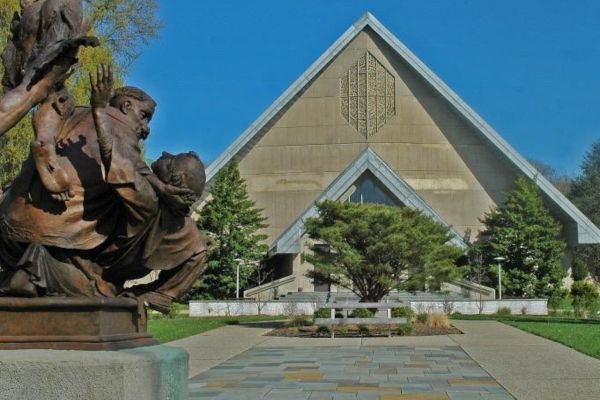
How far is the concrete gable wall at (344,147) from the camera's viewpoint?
45.5 meters

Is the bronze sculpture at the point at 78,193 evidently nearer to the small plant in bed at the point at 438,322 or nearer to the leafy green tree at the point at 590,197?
the small plant in bed at the point at 438,322

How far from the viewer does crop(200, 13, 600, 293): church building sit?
1774 inches

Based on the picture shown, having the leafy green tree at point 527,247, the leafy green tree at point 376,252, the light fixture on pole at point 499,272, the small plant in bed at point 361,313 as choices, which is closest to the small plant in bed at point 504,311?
the light fixture on pole at point 499,272

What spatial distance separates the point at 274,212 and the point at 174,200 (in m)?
41.5

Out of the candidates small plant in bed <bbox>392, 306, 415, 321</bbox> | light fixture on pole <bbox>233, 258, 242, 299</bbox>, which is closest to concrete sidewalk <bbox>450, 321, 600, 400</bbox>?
small plant in bed <bbox>392, 306, 415, 321</bbox>

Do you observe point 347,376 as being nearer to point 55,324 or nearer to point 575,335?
point 55,324

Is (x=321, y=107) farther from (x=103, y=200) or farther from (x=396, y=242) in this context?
(x=103, y=200)

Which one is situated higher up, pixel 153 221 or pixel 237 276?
pixel 237 276

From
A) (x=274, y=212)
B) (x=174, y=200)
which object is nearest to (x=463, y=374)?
(x=174, y=200)

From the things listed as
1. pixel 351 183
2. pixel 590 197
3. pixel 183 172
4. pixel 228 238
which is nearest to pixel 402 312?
pixel 351 183

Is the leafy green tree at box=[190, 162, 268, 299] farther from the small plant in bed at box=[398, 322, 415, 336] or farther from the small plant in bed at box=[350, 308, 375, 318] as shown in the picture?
the small plant in bed at box=[398, 322, 415, 336]

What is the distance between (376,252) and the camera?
75.3ft

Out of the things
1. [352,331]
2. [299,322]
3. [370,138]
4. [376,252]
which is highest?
[370,138]

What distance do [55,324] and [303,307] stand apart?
29.2 m
